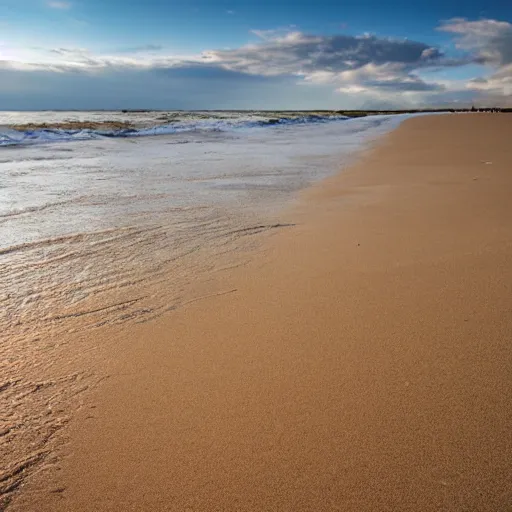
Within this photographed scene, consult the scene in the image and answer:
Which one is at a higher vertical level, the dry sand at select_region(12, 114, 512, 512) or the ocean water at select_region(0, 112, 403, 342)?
the ocean water at select_region(0, 112, 403, 342)

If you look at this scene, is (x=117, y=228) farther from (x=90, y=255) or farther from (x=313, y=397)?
(x=313, y=397)

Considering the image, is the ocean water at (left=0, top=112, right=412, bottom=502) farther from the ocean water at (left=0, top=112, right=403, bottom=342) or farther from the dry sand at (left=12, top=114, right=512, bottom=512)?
the dry sand at (left=12, top=114, right=512, bottom=512)

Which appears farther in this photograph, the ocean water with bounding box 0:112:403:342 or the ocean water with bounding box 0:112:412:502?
the ocean water with bounding box 0:112:403:342

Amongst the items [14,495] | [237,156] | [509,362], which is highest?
[237,156]

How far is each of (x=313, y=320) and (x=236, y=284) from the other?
61 cm

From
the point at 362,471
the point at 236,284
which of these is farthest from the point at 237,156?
the point at 362,471

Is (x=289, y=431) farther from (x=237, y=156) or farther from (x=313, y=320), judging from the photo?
(x=237, y=156)

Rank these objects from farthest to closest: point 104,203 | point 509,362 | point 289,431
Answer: point 104,203, point 509,362, point 289,431

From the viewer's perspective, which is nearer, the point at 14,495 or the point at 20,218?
the point at 14,495

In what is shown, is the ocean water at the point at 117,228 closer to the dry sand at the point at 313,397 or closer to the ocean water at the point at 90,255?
the ocean water at the point at 90,255

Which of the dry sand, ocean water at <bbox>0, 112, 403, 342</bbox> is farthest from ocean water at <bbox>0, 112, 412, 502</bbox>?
the dry sand

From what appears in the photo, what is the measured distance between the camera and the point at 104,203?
4613 millimetres

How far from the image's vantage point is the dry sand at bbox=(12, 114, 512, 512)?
1207 mm

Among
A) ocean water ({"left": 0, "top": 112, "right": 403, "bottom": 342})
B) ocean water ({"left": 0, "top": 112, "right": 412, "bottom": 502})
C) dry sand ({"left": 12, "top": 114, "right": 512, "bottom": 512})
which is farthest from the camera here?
ocean water ({"left": 0, "top": 112, "right": 403, "bottom": 342})
